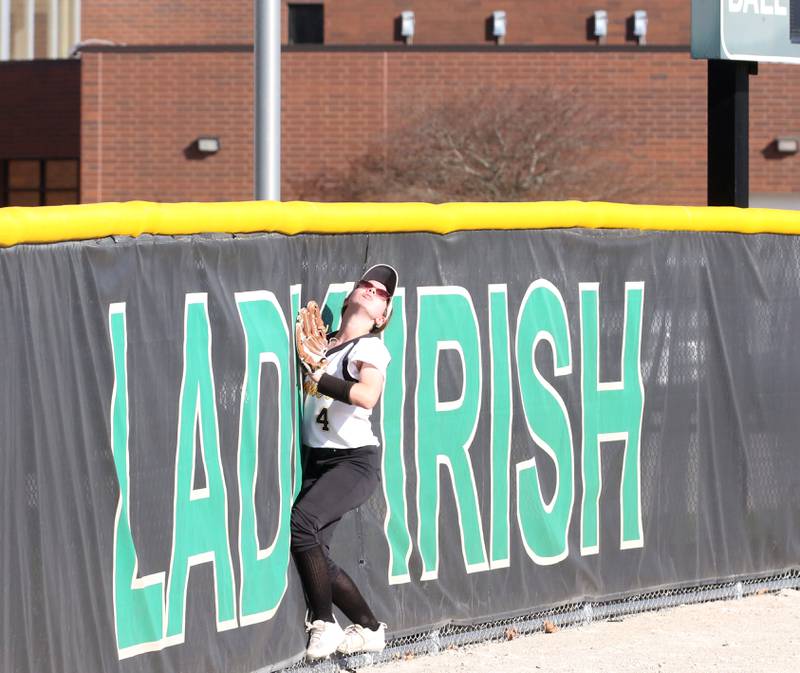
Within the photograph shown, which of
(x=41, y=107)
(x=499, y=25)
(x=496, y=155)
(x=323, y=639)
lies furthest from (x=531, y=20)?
(x=323, y=639)

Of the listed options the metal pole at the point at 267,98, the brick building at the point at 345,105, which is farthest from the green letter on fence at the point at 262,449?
the brick building at the point at 345,105

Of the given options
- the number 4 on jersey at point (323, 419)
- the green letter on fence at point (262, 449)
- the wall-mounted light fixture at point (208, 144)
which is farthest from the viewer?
the wall-mounted light fixture at point (208, 144)

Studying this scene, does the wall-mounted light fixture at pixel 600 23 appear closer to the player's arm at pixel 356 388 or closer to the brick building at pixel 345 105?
the brick building at pixel 345 105

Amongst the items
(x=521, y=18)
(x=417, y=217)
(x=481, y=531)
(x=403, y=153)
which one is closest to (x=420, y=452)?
(x=481, y=531)

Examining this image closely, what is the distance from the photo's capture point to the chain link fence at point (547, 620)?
6.30 m

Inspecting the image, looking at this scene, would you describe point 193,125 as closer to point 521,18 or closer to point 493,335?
point 521,18

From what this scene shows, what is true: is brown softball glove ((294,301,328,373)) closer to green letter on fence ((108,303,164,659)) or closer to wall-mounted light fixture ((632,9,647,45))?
green letter on fence ((108,303,164,659))

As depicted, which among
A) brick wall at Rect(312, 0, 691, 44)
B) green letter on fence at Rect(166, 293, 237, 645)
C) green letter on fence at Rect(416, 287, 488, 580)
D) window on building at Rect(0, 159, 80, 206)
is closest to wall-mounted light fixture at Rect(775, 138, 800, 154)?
brick wall at Rect(312, 0, 691, 44)

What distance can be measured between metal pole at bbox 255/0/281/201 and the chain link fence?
12.4 feet

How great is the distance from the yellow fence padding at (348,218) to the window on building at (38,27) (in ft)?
95.1

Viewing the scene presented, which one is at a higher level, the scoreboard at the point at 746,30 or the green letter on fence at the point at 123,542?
the scoreboard at the point at 746,30

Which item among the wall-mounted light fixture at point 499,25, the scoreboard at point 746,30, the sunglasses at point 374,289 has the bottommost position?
the sunglasses at point 374,289

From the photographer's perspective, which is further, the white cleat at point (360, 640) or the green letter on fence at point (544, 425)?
the green letter on fence at point (544, 425)

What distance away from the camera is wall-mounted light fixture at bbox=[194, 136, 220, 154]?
25422mm
